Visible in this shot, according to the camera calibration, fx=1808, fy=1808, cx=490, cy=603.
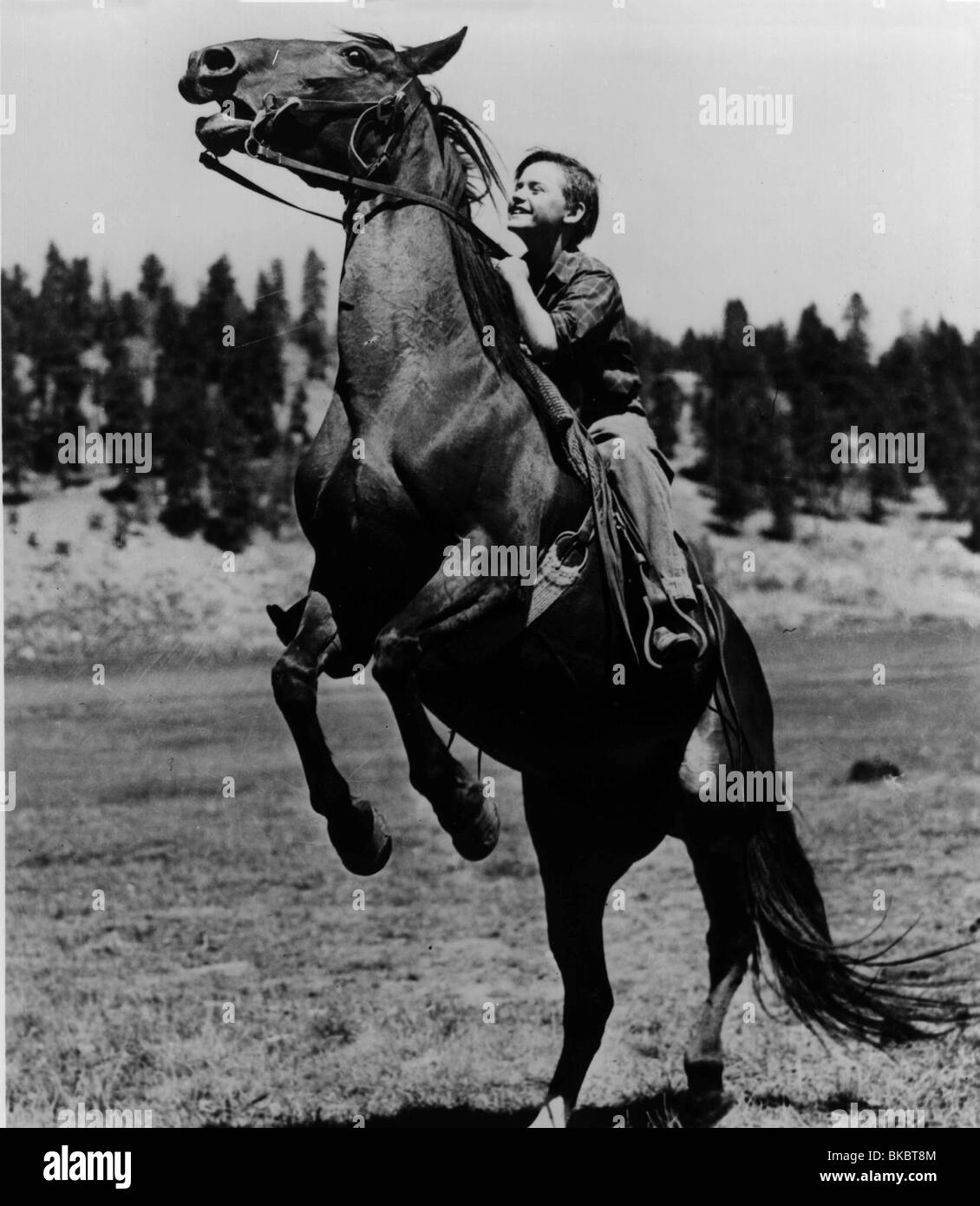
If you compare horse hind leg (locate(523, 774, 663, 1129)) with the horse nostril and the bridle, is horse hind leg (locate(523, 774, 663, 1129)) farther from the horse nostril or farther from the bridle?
the horse nostril

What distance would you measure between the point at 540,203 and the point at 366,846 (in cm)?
234

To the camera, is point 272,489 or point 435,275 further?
point 272,489

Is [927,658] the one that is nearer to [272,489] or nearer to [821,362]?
[821,362]

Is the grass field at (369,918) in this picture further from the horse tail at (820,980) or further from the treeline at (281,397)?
the treeline at (281,397)

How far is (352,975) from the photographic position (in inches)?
352

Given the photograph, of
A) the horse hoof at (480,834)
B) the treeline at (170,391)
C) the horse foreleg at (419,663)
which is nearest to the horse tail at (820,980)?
the horse hoof at (480,834)

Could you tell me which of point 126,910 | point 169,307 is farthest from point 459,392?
point 169,307

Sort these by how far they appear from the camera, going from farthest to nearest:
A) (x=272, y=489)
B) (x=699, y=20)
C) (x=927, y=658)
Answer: (x=272, y=489)
(x=927, y=658)
(x=699, y=20)

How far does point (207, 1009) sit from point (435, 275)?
13.1 ft

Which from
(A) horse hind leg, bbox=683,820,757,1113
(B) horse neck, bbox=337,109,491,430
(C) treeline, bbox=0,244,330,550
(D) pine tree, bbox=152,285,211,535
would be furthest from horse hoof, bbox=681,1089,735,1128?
(D) pine tree, bbox=152,285,211,535

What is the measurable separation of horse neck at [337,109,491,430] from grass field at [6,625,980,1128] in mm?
2956

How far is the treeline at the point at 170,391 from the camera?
11547mm

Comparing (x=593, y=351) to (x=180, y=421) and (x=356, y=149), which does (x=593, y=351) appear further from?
(x=180, y=421)

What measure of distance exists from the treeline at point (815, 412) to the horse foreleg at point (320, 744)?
546cm
